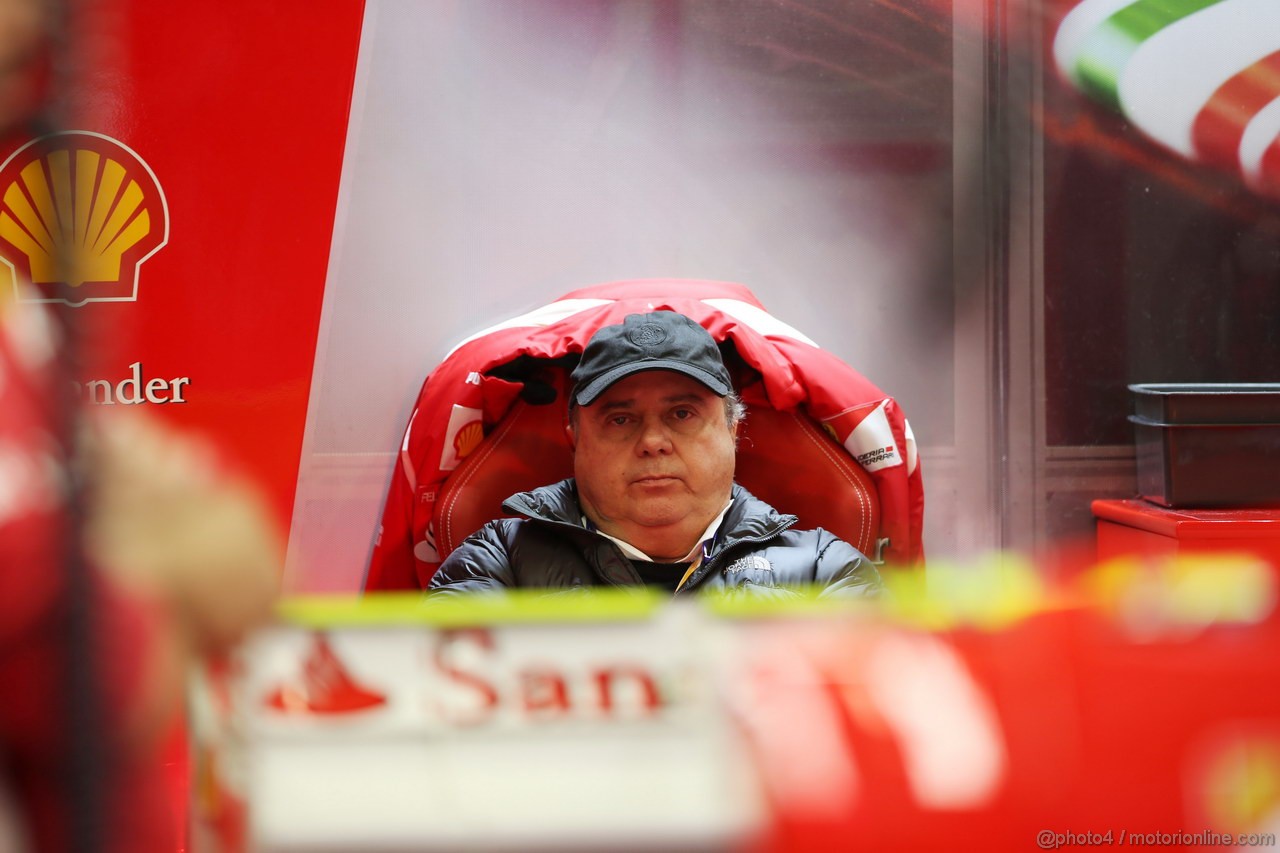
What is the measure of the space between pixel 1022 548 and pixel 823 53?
132 centimetres

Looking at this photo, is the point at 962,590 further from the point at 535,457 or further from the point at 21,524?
the point at 535,457

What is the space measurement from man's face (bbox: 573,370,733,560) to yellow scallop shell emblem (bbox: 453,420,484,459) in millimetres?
341

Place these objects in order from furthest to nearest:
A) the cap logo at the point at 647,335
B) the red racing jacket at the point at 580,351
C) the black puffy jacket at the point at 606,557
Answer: the red racing jacket at the point at 580,351
the cap logo at the point at 647,335
the black puffy jacket at the point at 606,557

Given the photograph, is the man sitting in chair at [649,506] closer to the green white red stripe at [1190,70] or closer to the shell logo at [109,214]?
the shell logo at [109,214]

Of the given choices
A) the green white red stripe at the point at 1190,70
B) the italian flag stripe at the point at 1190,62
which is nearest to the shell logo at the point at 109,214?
the green white red stripe at the point at 1190,70

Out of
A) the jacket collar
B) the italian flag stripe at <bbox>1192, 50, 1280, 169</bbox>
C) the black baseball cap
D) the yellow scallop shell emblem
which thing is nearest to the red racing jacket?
the yellow scallop shell emblem

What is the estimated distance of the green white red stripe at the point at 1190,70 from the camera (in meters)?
2.64

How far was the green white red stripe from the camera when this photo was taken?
264 centimetres

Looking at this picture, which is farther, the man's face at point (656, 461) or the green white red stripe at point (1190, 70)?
the green white red stripe at point (1190, 70)

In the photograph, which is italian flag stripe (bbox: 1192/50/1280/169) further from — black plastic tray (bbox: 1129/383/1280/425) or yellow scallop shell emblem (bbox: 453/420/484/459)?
yellow scallop shell emblem (bbox: 453/420/484/459)

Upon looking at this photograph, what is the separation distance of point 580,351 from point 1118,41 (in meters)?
1.54

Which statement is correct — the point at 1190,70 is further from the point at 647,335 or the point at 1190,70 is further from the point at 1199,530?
the point at 647,335

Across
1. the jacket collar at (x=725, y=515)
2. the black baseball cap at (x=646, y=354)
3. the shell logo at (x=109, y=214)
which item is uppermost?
the shell logo at (x=109, y=214)

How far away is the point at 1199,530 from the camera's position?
241cm
